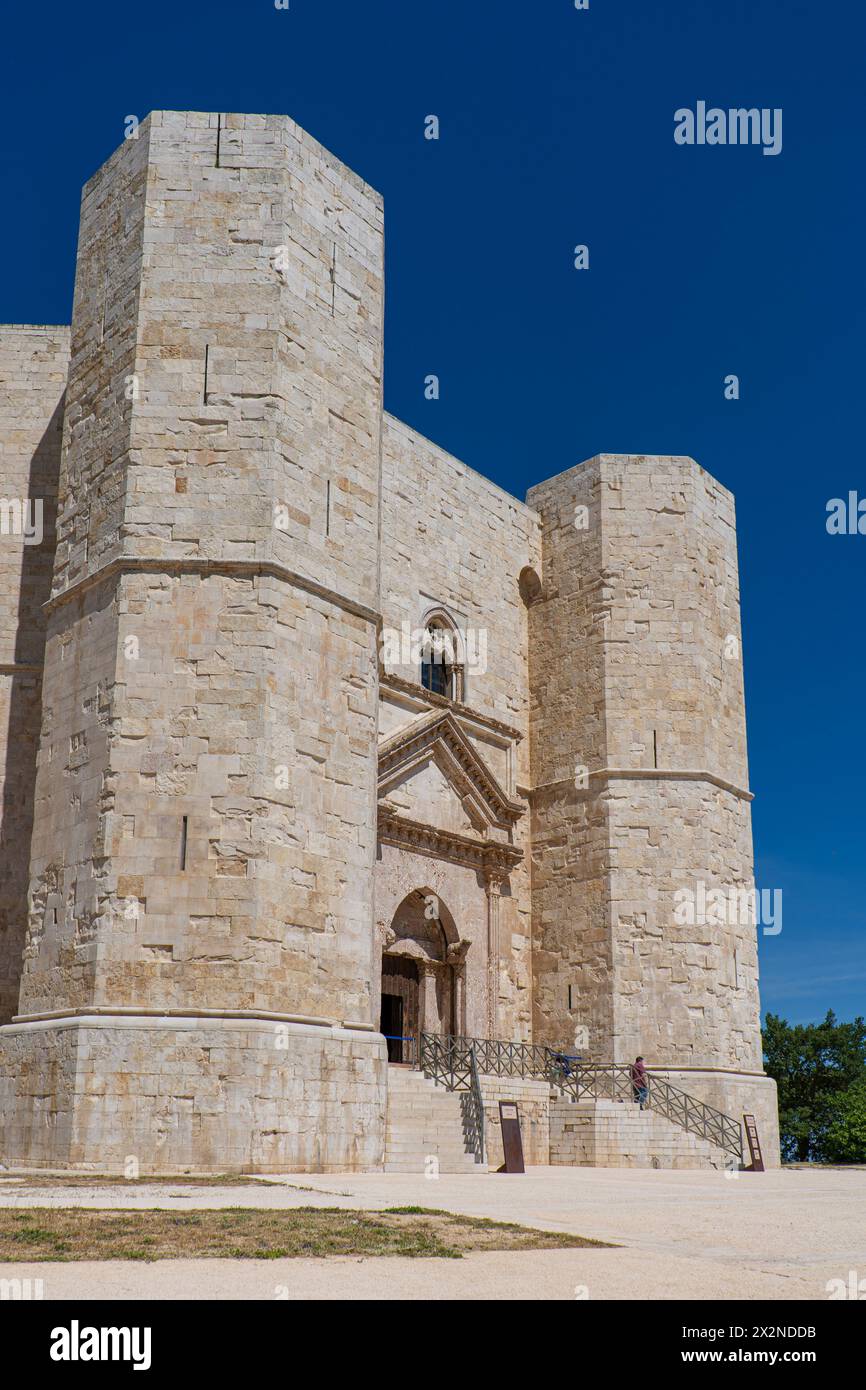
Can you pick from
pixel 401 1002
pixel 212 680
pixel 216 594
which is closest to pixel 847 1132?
pixel 401 1002

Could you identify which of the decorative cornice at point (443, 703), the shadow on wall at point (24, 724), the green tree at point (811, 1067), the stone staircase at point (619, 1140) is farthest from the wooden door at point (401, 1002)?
the green tree at point (811, 1067)

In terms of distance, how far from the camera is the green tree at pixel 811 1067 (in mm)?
40938

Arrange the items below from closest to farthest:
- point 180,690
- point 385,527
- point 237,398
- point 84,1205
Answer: point 84,1205, point 180,690, point 237,398, point 385,527

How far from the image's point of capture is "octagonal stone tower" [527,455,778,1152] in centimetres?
2095

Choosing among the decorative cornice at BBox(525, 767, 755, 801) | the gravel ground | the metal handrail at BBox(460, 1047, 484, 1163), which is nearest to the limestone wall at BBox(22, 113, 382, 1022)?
the metal handrail at BBox(460, 1047, 484, 1163)

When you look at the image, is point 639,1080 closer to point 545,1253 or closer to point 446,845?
point 446,845

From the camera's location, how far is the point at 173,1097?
12281 mm

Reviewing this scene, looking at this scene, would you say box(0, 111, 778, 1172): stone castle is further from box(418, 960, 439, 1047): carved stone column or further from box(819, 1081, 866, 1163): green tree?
box(819, 1081, 866, 1163): green tree

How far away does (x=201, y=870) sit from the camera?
43.4 ft

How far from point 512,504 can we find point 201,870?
12941 millimetres

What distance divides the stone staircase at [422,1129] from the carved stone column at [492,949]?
4848 mm

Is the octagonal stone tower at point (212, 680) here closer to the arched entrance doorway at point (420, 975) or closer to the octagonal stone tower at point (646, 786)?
the arched entrance doorway at point (420, 975)

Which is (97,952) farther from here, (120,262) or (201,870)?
(120,262)
